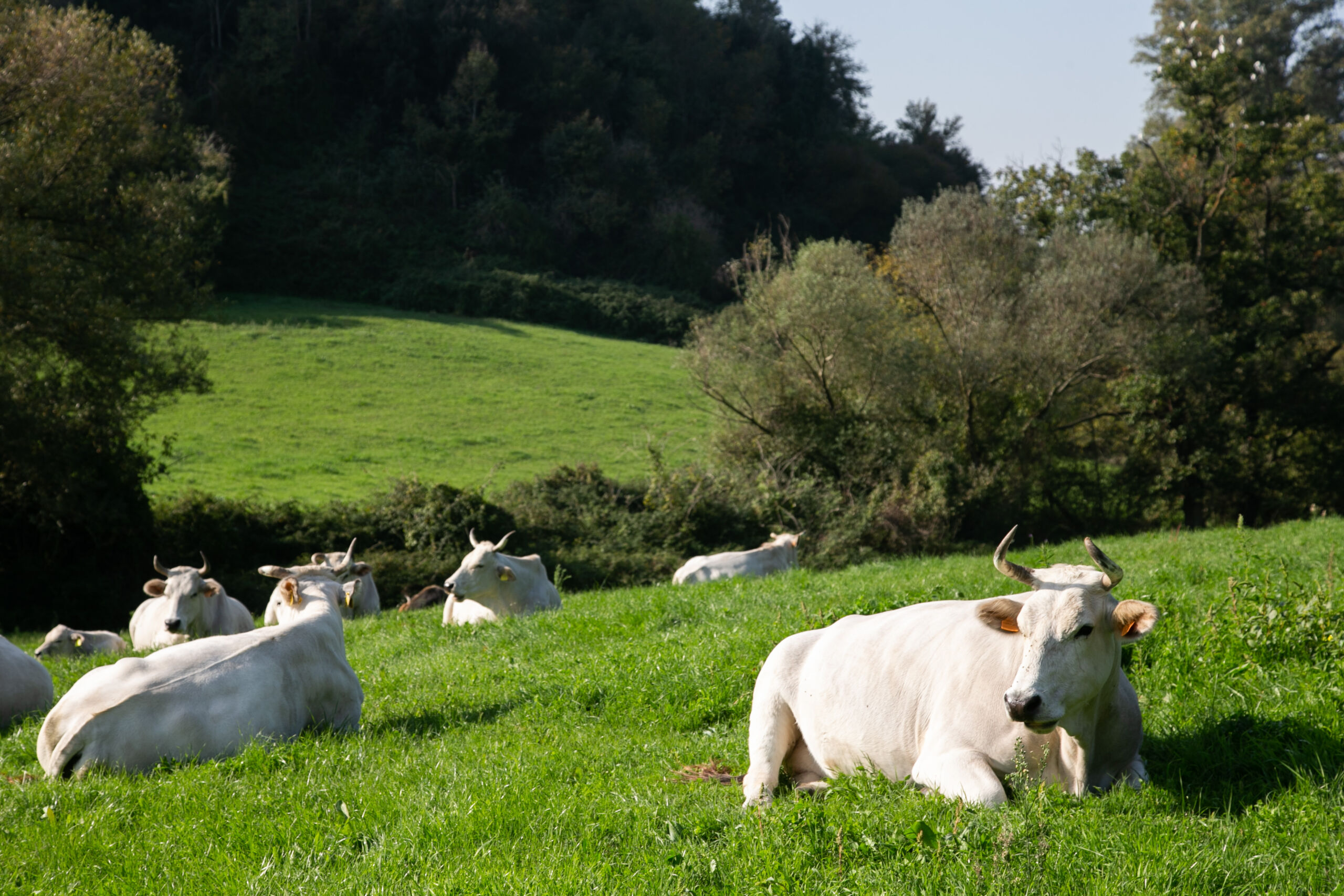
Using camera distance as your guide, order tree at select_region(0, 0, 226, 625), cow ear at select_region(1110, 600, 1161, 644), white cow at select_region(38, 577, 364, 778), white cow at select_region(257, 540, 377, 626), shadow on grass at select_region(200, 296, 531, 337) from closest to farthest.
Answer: cow ear at select_region(1110, 600, 1161, 644), white cow at select_region(38, 577, 364, 778), white cow at select_region(257, 540, 377, 626), tree at select_region(0, 0, 226, 625), shadow on grass at select_region(200, 296, 531, 337)

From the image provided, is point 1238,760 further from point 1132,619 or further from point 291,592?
point 291,592

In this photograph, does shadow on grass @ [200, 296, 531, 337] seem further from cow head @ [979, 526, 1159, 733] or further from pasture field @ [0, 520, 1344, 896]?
cow head @ [979, 526, 1159, 733]

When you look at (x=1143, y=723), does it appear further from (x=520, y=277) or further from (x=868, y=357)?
(x=520, y=277)

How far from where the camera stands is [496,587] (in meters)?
14.0

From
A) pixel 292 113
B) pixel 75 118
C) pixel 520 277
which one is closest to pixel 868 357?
pixel 75 118

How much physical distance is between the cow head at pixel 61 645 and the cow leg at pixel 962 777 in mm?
12219

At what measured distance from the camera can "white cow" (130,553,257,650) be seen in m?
12.2

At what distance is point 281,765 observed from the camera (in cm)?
627

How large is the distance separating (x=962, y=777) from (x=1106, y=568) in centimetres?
116

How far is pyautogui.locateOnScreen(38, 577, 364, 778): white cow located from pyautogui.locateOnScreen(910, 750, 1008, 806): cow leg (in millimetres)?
4307

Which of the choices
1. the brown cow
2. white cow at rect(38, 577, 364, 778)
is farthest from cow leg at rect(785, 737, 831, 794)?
the brown cow

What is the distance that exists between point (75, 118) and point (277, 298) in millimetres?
32300

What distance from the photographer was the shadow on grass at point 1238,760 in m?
4.72

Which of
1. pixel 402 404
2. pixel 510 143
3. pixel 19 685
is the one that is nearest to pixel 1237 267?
pixel 402 404
